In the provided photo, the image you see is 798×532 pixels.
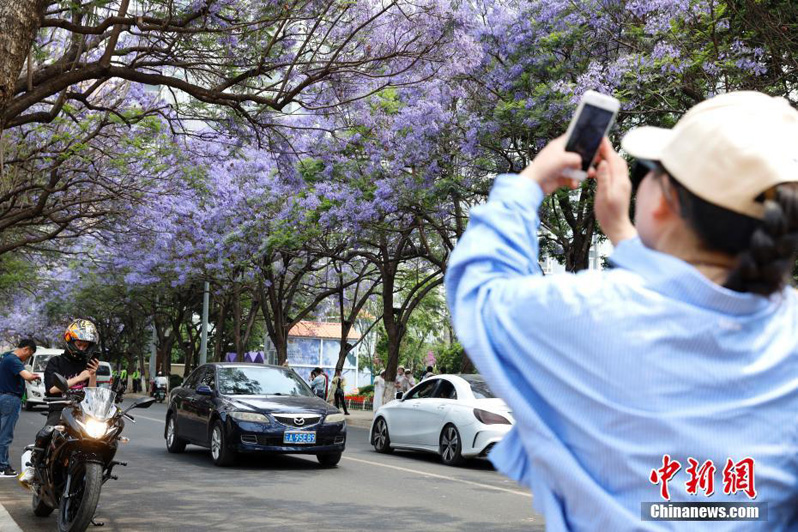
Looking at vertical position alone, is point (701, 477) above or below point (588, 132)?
below

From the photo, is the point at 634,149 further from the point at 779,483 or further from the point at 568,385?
the point at 779,483

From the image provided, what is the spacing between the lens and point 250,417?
12789mm

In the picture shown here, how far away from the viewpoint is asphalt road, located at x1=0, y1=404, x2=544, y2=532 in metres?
8.45

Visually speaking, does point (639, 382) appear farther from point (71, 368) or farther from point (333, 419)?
point (333, 419)

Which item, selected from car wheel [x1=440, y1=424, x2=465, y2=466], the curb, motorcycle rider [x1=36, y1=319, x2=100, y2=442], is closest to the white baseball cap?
the curb

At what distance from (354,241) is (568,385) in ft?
76.9

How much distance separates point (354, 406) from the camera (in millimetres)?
40875

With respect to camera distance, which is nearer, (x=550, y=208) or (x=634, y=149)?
(x=634, y=149)

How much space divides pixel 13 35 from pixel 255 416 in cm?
693

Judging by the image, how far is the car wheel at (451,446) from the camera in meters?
13.9

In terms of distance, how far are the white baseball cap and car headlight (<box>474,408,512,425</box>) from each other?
12.2m

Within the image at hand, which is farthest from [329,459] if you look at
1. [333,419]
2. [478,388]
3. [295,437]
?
[478,388]

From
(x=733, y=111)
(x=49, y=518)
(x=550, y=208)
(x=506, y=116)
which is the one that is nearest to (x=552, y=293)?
(x=733, y=111)

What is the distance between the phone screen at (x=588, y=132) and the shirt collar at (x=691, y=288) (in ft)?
0.82
